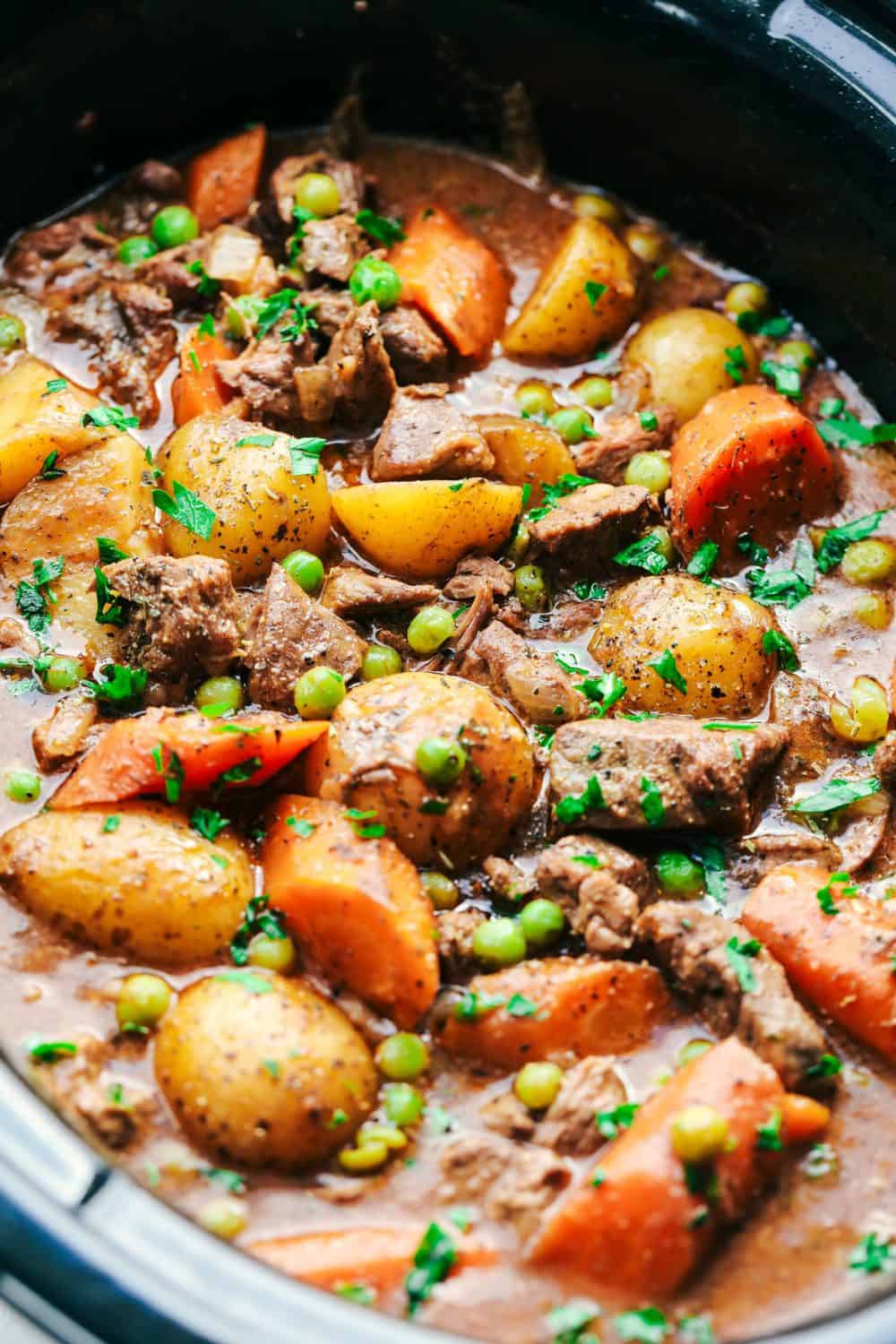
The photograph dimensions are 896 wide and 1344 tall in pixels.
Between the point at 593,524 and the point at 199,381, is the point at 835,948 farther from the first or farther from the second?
the point at 199,381

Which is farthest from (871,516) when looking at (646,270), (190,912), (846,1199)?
(190,912)

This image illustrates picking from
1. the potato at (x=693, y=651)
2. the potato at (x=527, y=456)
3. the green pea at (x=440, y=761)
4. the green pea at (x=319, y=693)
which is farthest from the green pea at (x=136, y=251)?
the green pea at (x=440, y=761)

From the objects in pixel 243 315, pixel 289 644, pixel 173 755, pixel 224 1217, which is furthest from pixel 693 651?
pixel 224 1217

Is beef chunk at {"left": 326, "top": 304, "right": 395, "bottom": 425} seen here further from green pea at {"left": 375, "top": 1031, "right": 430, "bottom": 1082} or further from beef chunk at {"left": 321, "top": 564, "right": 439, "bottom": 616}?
green pea at {"left": 375, "top": 1031, "right": 430, "bottom": 1082}

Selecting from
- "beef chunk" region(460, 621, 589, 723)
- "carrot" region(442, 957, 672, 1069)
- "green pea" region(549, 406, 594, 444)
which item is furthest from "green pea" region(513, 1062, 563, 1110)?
"green pea" region(549, 406, 594, 444)

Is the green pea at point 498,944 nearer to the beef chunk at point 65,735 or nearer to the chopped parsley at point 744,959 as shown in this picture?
Result: the chopped parsley at point 744,959
